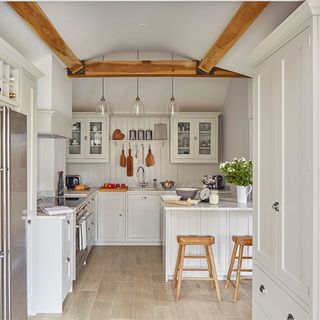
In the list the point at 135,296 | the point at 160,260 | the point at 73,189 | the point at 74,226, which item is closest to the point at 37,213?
the point at 74,226

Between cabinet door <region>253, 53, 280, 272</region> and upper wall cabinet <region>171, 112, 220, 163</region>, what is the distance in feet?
12.1

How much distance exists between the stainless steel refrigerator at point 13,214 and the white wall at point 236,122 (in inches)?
133

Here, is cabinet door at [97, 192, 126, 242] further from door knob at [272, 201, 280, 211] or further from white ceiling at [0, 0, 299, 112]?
door knob at [272, 201, 280, 211]

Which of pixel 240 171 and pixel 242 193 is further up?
pixel 240 171

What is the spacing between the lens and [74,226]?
4.01 m

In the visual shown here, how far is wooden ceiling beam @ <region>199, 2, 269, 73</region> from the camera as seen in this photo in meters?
2.97

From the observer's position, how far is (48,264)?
11.1ft

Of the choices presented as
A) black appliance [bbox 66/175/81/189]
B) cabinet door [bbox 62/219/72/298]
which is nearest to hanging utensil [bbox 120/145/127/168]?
black appliance [bbox 66/175/81/189]

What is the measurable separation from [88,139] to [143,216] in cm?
166

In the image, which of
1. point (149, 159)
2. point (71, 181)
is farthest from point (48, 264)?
point (149, 159)

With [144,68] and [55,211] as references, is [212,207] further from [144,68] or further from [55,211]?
[144,68]

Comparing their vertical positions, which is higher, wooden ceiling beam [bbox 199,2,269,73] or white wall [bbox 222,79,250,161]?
wooden ceiling beam [bbox 199,2,269,73]

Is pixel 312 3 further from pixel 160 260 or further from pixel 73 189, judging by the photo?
pixel 73 189

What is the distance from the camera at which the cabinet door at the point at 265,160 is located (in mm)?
2383
